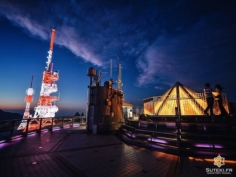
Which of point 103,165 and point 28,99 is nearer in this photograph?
point 103,165

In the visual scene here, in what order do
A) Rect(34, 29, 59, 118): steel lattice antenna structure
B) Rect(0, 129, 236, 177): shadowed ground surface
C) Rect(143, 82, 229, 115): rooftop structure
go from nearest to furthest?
1. Rect(0, 129, 236, 177): shadowed ground surface
2. Rect(143, 82, 229, 115): rooftop structure
3. Rect(34, 29, 59, 118): steel lattice antenna structure

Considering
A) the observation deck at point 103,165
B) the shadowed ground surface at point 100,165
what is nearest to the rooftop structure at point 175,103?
the observation deck at point 103,165

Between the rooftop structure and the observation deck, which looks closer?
the observation deck

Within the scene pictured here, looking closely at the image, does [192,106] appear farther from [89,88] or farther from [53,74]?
[53,74]

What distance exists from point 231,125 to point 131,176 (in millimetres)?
5616

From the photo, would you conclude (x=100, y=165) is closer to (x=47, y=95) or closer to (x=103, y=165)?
(x=103, y=165)

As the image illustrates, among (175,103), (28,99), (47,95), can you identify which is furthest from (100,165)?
(28,99)

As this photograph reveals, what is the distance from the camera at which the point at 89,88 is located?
42.7ft

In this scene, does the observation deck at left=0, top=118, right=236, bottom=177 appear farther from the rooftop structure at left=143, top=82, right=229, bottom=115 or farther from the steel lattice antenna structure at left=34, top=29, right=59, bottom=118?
the steel lattice antenna structure at left=34, top=29, right=59, bottom=118

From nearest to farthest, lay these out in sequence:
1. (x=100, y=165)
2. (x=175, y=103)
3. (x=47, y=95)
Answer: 1. (x=100, y=165)
2. (x=175, y=103)
3. (x=47, y=95)

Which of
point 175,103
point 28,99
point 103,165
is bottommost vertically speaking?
point 103,165

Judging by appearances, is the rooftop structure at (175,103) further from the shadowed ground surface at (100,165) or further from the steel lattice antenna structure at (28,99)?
the steel lattice antenna structure at (28,99)

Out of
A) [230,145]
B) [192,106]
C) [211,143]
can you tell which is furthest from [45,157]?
[192,106]

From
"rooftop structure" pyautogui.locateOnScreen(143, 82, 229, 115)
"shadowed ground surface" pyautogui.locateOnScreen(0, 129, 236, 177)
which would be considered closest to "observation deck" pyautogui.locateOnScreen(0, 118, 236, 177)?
"shadowed ground surface" pyautogui.locateOnScreen(0, 129, 236, 177)
